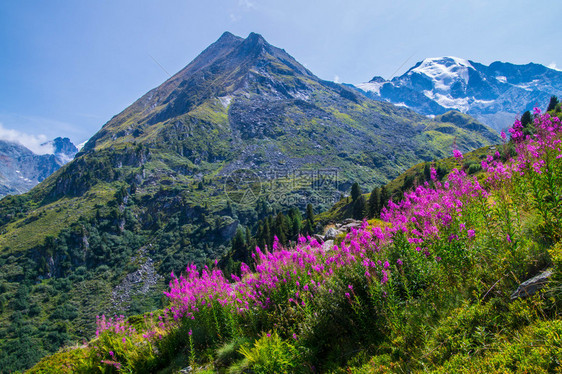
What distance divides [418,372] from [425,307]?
4.30 ft

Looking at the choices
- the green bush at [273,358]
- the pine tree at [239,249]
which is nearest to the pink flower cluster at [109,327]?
the green bush at [273,358]

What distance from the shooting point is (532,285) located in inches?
150

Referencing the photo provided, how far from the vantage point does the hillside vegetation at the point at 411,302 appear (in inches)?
146

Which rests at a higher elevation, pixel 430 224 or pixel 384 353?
pixel 430 224

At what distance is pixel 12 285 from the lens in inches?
5738

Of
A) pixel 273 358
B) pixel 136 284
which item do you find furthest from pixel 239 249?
pixel 136 284

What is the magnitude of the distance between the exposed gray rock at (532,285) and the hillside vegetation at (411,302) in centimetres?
8

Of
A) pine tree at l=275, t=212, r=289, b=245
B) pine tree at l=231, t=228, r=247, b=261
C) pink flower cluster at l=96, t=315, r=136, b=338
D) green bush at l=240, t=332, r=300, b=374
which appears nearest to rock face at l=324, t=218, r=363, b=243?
green bush at l=240, t=332, r=300, b=374

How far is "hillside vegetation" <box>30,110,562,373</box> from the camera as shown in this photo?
3697 millimetres

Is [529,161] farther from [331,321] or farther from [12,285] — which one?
[12,285]

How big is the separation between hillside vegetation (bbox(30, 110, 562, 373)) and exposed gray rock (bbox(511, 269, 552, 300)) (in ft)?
0.27

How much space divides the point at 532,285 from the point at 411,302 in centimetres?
176

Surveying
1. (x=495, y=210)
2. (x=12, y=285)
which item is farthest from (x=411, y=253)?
(x=12, y=285)

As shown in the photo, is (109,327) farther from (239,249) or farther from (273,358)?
(239,249)
